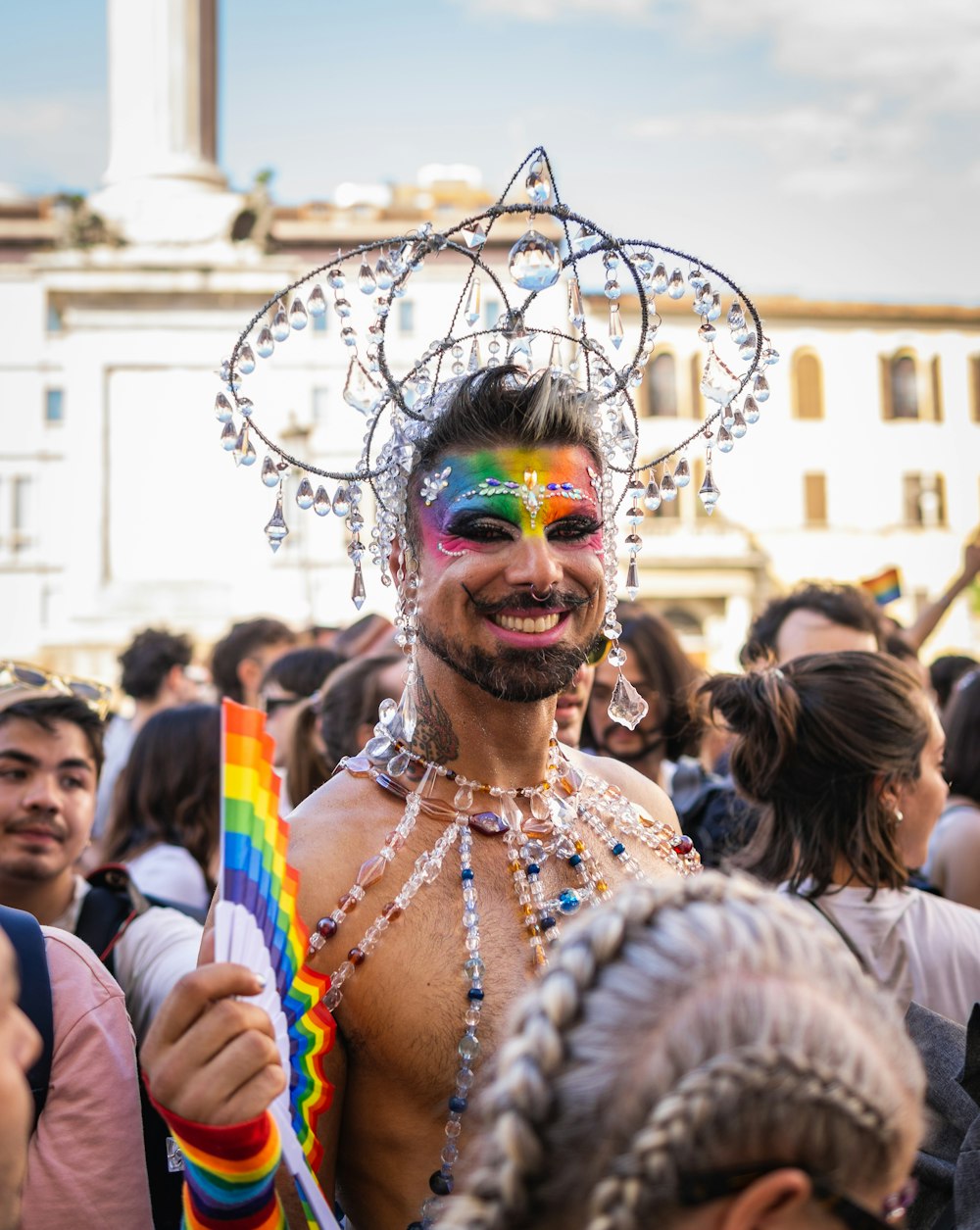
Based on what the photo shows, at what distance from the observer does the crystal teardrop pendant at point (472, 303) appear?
9.16 ft

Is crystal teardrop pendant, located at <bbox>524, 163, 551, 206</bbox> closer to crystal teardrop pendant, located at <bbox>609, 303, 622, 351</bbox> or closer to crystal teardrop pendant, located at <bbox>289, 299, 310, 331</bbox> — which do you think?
crystal teardrop pendant, located at <bbox>609, 303, 622, 351</bbox>

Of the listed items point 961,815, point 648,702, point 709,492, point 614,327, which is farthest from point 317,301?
point 961,815

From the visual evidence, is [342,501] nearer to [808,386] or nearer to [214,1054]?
[214,1054]

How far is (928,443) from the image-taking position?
127 feet

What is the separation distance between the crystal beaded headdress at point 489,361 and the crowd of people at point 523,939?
12 centimetres

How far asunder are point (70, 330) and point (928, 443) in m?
23.1

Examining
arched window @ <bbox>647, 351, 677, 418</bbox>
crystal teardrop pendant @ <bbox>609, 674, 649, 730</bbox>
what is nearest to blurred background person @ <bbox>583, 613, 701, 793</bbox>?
crystal teardrop pendant @ <bbox>609, 674, 649, 730</bbox>

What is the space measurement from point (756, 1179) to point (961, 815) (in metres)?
3.37

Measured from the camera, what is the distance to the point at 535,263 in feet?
8.05

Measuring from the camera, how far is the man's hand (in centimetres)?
163

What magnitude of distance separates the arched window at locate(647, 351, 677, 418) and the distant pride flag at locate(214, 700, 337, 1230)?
1328 inches

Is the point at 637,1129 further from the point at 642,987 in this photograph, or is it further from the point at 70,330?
the point at 70,330

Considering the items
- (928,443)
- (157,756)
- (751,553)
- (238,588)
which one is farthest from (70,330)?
(157,756)

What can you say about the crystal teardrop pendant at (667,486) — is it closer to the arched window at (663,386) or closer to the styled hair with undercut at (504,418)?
the styled hair with undercut at (504,418)
